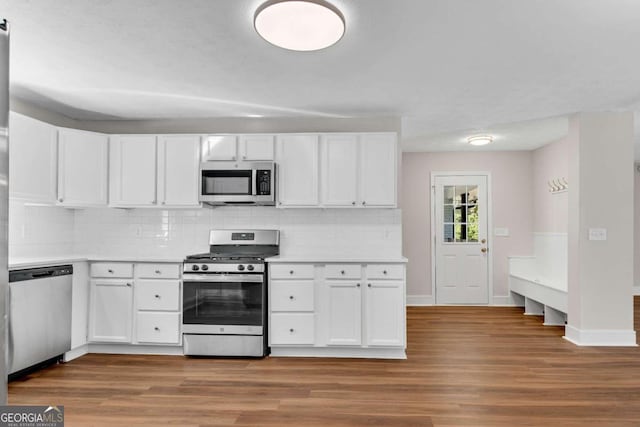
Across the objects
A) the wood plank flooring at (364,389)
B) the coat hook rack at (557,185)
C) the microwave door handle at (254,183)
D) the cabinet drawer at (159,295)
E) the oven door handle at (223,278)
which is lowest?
the wood plank flooring at (364,389)

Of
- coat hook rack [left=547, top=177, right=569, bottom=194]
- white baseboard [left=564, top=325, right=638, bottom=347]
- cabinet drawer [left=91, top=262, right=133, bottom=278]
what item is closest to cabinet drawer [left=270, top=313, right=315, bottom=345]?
cabinet drawer [left=91, top=262, right=133, bottom=278]

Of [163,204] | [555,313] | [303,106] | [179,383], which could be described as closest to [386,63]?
[303,106]

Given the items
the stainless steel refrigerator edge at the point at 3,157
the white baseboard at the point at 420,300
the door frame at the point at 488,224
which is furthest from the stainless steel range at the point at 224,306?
the door frame at the point at 488,224

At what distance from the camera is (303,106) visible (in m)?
4.15

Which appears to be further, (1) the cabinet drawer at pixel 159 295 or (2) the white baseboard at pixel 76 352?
(1) the cabinet drawer at pixel 159 295

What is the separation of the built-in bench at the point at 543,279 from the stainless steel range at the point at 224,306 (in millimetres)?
3441

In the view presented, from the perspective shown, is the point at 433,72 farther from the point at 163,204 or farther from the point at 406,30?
the point at 163,204

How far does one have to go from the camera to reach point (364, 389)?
3.17m

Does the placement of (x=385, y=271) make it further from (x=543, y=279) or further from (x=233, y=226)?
(x=543, y=279)

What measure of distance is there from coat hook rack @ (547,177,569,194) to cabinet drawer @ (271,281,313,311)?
12.5 feet

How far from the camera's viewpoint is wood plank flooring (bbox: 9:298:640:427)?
2686 mm

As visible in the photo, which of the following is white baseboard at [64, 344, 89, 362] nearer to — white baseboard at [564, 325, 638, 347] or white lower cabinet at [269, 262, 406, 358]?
white lower cabinet at [269, 262, 406, 358]

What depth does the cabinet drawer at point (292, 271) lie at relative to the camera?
400cm

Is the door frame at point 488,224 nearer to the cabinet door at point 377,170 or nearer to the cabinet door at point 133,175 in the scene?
the cabinet door at point 377,170
